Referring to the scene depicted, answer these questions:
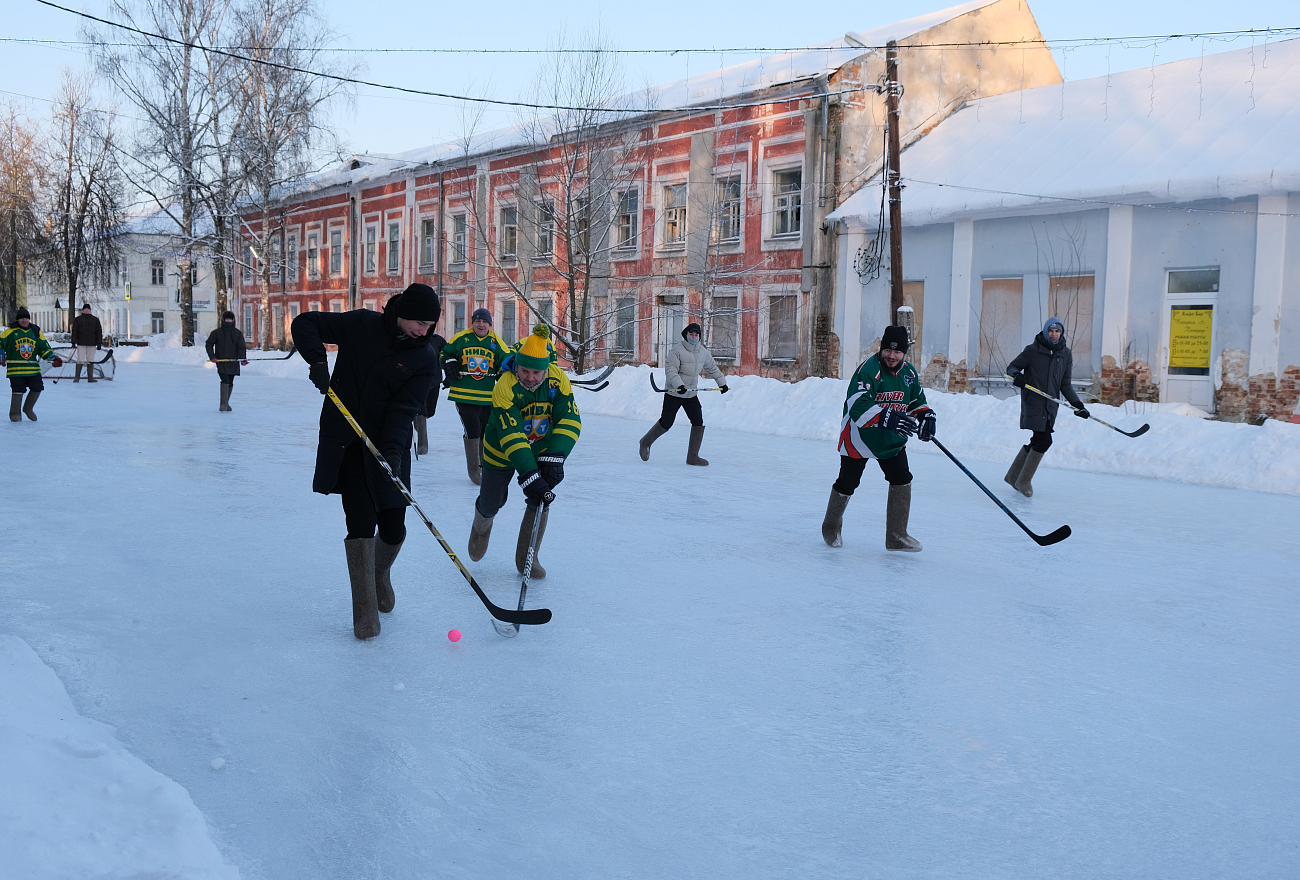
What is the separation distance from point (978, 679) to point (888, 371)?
121 inches

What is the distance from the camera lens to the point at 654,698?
434cm

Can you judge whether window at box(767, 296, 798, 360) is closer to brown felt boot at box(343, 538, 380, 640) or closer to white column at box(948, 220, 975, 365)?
white column at box(948, 220, 975, 365)

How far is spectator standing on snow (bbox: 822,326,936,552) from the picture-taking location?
23.7 feet

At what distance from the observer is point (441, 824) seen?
3.18 metres

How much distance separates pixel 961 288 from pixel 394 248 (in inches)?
933

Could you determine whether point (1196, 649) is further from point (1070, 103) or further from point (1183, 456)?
point (1070, 103)

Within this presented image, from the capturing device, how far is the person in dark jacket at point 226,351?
17.5m

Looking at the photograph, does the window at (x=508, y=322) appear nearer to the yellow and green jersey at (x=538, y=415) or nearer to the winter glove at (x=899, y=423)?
the winter glove at (x=899, y=423)

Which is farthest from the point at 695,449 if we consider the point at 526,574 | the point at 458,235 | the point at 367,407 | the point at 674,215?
the point at 458,235

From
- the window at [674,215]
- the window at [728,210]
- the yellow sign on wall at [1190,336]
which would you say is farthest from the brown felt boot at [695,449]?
the window at [674,215]

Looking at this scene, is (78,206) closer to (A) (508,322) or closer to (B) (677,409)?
(A) (508,322)

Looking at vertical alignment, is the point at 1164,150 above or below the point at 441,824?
above

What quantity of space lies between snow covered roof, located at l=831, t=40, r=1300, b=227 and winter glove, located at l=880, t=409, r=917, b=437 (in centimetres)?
1269

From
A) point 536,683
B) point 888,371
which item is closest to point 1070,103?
point 888,371
